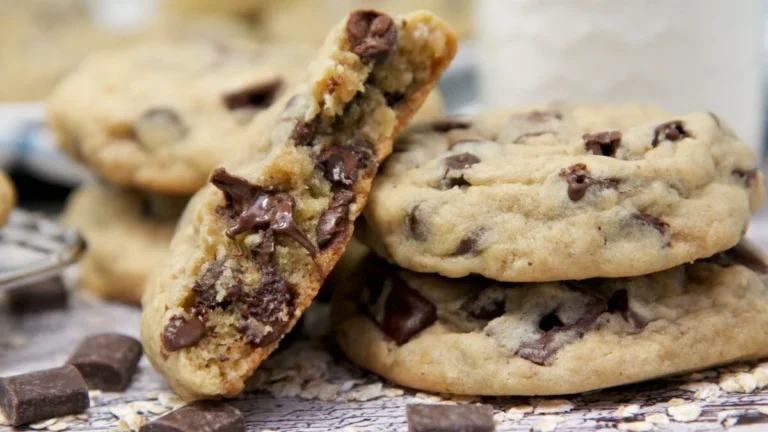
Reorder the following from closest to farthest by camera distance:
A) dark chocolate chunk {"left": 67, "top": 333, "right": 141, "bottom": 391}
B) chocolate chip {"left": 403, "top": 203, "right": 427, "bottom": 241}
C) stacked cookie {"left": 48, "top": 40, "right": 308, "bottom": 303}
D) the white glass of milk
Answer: chocolate chip {"left": 403, "top": 203, "right": 427, "bottom": 241} → dark chocolate chunk {"left": 67, "top": 333, "right": 141, "bottom": 391} → stacked cookie {"left": 48, "top": 40, "right": 308, "bottom": 303} → the white glass of milk

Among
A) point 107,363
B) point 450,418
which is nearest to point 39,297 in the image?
point 107,363

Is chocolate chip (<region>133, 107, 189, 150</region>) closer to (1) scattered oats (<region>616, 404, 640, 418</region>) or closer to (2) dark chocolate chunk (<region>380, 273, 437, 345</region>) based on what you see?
(2) dark chocolate chunk (<region>380, 273, 437, 345</region>)

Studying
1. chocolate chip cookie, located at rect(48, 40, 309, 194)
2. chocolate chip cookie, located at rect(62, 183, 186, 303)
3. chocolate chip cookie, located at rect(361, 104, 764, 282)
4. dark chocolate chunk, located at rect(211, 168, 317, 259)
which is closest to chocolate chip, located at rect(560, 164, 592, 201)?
chocolate chip cookie, located at rect(361, 104, 764, 282)

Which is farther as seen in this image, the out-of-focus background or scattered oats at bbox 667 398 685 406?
the out-of-focus background

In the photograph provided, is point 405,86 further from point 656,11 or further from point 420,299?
point 656,11

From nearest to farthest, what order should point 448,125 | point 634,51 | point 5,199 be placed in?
point 448,125 → point 5,199 → point 634,51

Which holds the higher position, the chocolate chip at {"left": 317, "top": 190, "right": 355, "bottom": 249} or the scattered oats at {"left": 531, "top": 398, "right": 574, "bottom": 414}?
the chocolate chip at {"left": 317, "top": 190, "right": 355, "bottom": 249}

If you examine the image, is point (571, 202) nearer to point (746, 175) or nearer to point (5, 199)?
point (746, 175)
